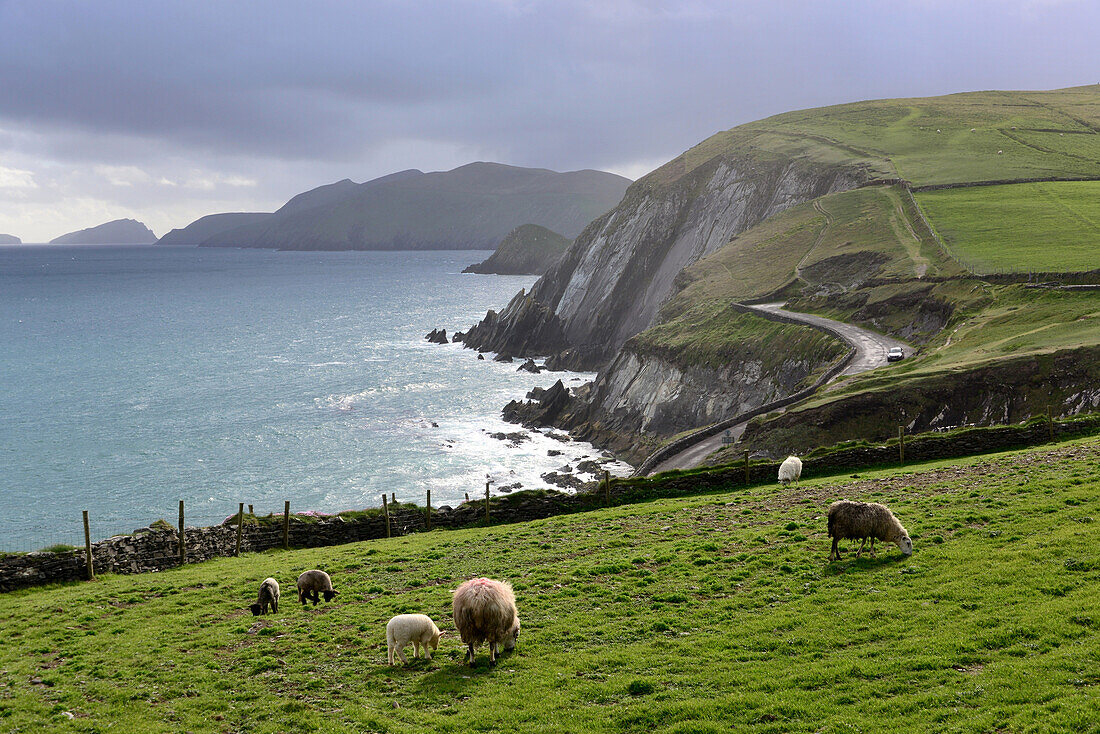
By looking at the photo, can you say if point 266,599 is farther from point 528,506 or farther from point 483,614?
point 528,506

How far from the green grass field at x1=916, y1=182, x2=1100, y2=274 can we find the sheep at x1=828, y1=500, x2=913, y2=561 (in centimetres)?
6358

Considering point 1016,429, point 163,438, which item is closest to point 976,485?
point 1016,429

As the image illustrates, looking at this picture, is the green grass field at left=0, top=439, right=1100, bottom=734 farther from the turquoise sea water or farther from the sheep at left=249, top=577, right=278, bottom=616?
the turquoise sea water

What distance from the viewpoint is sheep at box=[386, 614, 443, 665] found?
53.2 feet

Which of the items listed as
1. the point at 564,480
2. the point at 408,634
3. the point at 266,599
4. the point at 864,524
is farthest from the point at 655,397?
the point at 408,634

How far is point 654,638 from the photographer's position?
16.6 meters

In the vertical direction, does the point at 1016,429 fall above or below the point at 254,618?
above

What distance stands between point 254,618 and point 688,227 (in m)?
134

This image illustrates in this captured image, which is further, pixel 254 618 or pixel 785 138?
pixel 785 138

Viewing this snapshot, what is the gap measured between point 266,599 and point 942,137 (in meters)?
167

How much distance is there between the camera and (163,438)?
3305 inches

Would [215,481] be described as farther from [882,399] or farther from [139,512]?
[882,399]

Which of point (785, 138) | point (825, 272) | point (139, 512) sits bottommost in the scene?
point (139, 512)

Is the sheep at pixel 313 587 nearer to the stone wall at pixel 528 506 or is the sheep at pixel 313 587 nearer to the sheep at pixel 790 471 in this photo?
the stone wall at pixel 528 506
